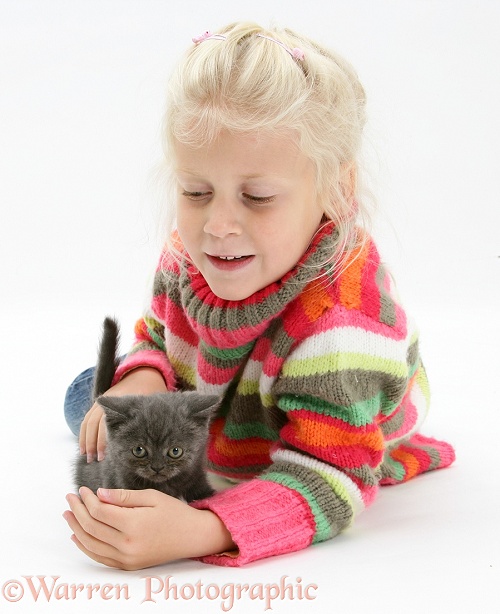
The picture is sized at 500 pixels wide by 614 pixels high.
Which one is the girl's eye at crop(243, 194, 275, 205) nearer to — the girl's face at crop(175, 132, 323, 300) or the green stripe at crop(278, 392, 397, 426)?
the girl's face at crop(175, 132, 323, 300)

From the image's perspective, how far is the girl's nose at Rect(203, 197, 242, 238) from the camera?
1377mm

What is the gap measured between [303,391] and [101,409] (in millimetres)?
347

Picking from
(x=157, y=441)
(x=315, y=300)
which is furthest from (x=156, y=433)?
(x=315, y=300)

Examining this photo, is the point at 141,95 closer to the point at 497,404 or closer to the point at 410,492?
the point at 497,404

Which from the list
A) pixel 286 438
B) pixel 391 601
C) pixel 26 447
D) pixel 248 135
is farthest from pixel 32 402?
pixel 391 601

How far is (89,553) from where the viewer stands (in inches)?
50.9

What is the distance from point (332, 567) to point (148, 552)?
26 cm

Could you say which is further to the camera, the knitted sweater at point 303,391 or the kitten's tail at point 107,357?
the kitten's tail at point 107,357

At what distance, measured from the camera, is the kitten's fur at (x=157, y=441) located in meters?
1.30

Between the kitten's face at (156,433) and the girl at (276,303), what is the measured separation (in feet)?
0.15

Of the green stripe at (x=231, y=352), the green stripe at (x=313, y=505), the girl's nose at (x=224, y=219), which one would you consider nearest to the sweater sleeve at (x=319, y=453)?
the green stripe at (x=313, y=505)

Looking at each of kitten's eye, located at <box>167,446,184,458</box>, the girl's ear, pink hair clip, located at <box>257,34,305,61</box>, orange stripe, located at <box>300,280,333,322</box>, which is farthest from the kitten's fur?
pink hair clip, located at <box>257,34,305,61</box>

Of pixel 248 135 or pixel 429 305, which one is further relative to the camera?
pixel 429 305

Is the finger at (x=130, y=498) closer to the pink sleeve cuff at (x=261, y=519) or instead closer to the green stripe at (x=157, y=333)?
the pink sleeve cuff at (x=261, y=519)
